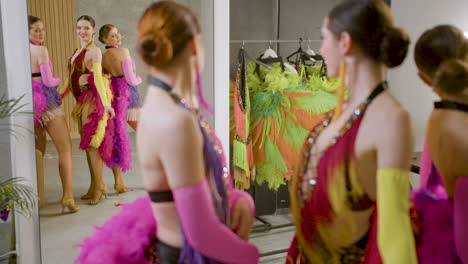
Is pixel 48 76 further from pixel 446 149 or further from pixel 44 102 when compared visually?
pixel 446 149

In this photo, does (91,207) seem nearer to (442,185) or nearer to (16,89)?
(16,89)

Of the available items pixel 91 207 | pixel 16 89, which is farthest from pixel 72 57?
pixel 91 207

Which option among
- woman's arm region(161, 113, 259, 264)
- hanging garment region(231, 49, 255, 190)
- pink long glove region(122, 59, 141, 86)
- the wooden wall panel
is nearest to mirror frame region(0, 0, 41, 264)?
the wooden wall panel

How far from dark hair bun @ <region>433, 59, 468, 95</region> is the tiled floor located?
137 centimetres

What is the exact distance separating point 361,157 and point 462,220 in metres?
0.47

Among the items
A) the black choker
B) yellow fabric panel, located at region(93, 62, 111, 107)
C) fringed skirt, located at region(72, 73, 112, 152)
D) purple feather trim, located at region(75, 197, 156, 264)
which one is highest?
yellow fabric panel, located at region(93, 62, 111, 107)

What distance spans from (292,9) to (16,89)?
2.26 metres

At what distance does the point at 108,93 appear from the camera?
213cm

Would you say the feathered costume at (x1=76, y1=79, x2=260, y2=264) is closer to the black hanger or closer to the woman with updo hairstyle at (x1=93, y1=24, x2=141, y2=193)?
the woman with updo hairstyle at (x1=93, y1=24, x2=141, y2=193)

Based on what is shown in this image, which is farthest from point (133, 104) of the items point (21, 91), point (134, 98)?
point (21, 91)

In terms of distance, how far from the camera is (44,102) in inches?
94.7

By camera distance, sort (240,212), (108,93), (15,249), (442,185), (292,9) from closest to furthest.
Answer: (240,212)
(442,185)
(108,93)
(15,249)
(292,9)

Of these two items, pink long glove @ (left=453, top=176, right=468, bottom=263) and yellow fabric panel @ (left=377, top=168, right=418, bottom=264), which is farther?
pink long glove @ (left=453, top=176, right=468, bottom=263)

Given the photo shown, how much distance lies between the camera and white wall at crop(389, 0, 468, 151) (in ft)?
11.8
